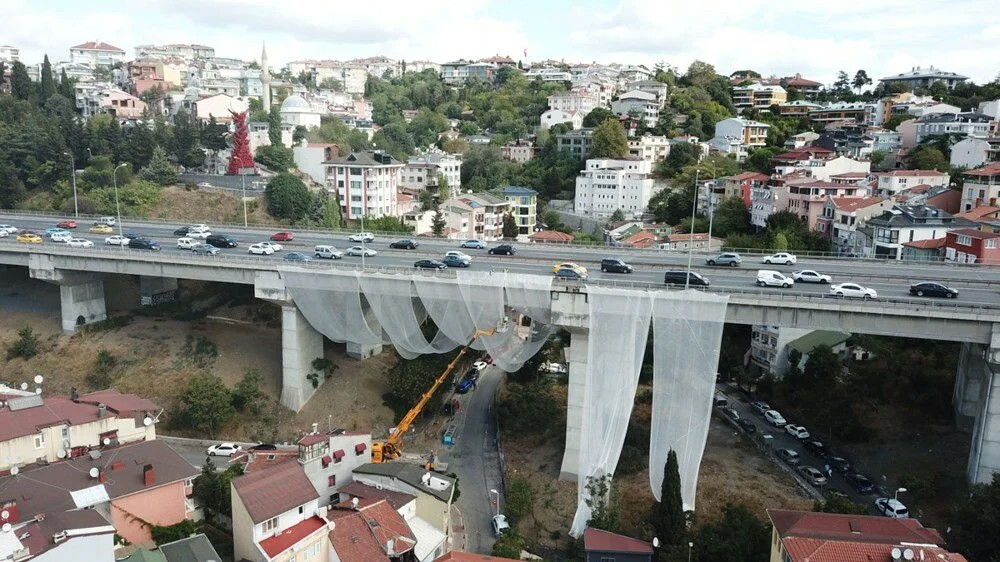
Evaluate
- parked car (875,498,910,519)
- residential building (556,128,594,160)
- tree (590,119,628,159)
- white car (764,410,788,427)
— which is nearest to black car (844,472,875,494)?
parked car (875,498,910,519)

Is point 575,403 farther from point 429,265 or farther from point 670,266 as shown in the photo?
point 429,265

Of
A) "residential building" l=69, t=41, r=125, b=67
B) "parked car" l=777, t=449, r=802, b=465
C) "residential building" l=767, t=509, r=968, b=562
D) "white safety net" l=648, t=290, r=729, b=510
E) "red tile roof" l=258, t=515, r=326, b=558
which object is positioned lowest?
"parked car" l=777, t=449, r=802, b=465

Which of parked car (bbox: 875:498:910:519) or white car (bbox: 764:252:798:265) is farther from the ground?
white car (bbox: 764:252:798:265)

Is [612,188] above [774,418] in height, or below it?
above

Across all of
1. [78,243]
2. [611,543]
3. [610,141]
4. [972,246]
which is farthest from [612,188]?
[611,543]

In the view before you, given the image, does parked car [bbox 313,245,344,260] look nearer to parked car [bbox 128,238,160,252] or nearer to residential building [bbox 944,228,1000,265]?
parked car [bbox 128,238,160,252]

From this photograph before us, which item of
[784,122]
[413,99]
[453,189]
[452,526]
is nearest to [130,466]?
[452,526]
